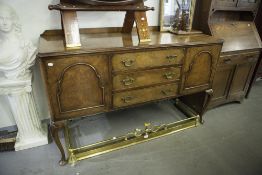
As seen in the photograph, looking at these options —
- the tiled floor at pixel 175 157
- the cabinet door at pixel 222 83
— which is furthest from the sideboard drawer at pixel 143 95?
the cabinet door at pixel 222 83

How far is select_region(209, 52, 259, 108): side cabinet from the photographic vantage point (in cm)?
Result: 206

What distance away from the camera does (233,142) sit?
187 cm

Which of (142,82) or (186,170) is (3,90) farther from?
(186,170)

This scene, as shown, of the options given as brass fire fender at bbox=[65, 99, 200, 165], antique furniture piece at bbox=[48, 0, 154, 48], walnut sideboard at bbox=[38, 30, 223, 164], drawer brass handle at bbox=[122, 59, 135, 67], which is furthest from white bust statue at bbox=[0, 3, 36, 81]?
drawer brass handle at bbox=[122, 59, 135, 67]

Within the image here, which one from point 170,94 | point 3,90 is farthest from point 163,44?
point 3,90

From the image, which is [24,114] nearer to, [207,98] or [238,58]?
[207,98]

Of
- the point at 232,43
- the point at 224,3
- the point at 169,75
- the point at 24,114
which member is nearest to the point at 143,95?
the point at 169,75

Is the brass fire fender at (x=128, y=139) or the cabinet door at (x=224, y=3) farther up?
the cabinet door at (x=224, y=3)

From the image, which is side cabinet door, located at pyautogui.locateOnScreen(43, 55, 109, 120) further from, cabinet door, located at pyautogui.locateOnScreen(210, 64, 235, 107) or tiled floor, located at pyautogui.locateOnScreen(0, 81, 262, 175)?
cabinet door, located at pyautogui.locateOnScreen(210, 64, 235, 107)

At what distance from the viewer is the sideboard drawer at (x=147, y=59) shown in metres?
1.36

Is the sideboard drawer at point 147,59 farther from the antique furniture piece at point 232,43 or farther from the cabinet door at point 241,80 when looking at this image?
the cabinet door at point 241,80

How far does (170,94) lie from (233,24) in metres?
1.24

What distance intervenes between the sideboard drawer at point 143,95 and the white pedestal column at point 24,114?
2.48ft

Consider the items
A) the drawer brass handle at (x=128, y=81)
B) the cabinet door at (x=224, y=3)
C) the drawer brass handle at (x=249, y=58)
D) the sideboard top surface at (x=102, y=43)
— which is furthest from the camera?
the drawer brass handle at (x=249, y=58)
